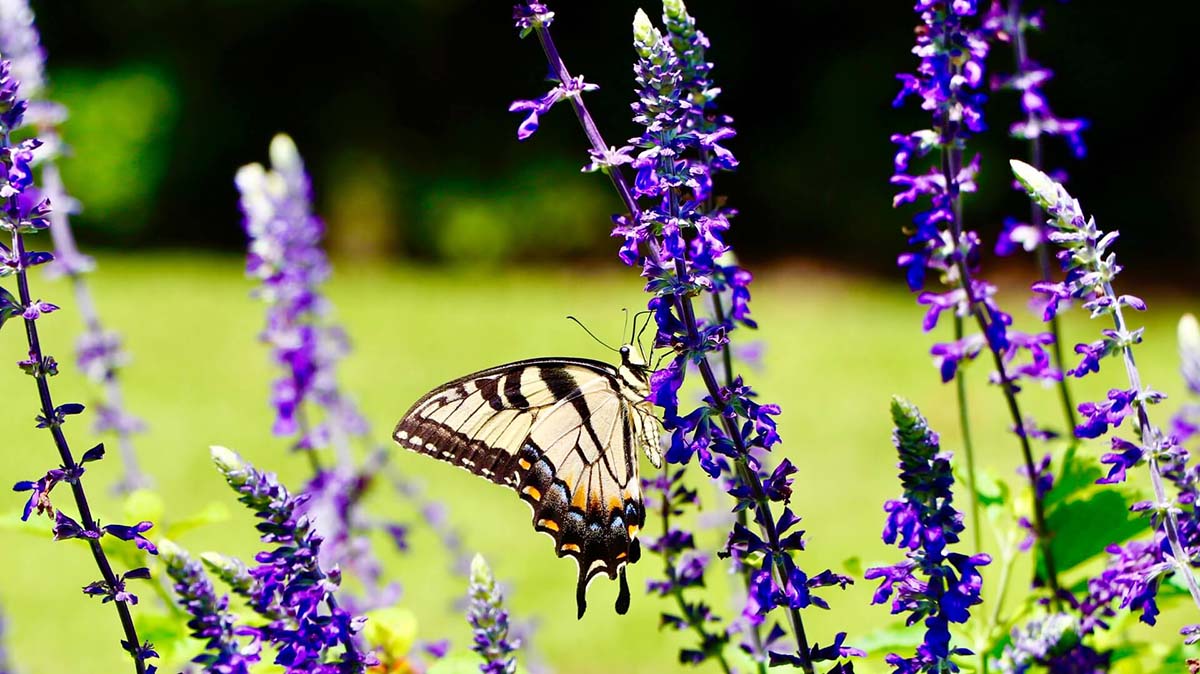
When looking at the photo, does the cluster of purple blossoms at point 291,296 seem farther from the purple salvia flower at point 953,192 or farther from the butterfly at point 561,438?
the purple salvia flower at point 953,192

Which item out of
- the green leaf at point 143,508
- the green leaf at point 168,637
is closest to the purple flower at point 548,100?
the green leaf at point 168,637

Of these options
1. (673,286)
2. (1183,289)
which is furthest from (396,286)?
(673,286)

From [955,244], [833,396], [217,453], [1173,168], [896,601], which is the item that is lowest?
→ [896,601]

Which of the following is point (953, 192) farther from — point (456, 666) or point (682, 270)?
point (456, 666)

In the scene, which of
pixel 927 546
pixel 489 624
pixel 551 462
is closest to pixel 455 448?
pixel 551 462

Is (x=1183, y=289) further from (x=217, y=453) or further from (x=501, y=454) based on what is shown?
(x=217, y=453)

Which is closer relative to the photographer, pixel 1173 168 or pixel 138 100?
pixel 1173 168

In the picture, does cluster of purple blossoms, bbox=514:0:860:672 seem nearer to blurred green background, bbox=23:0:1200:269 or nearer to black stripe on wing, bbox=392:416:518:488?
black stripe on wing, bbox=392:416:518:488

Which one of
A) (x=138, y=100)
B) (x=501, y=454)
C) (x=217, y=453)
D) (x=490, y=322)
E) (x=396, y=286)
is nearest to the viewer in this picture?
(x=217, y=453)

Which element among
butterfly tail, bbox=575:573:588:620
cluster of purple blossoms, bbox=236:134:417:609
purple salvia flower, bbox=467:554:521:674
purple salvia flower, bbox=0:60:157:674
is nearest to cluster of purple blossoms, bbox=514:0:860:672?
purple salvia flower, bbox=467:554:521:674
